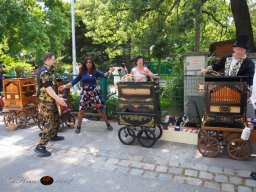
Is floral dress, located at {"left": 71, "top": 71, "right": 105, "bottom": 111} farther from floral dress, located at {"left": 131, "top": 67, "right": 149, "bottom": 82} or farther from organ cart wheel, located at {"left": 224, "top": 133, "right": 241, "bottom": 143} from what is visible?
organ cart wheel, located at {"left": 224, "top": 133, "right": 241, "bottom": 143}

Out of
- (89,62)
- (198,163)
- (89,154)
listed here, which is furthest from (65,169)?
(89,62)

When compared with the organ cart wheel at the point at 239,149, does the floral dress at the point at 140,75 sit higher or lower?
higher

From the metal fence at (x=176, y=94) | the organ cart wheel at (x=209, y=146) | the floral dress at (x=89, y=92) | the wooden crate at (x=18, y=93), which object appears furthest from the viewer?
the wooden crate at (x=18, y=93)

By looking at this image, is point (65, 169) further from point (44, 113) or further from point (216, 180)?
point (216, 180)

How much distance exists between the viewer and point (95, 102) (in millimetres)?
6547

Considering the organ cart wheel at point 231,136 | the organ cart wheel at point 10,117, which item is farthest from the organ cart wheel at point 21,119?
the organ cart wheel at point 231,136

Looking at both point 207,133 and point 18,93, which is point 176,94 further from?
point 18,93

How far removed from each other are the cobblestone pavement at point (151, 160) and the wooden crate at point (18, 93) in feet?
3.51

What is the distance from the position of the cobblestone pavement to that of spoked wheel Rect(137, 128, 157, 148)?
0.36ft

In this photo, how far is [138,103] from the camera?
17.3ft

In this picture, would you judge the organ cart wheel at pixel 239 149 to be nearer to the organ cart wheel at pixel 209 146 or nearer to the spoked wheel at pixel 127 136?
the organ cart wheel at pixel 209 146

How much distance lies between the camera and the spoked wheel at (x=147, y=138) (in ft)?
17.7

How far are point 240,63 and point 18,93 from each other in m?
5.41

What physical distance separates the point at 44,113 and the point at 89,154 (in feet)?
3.84
